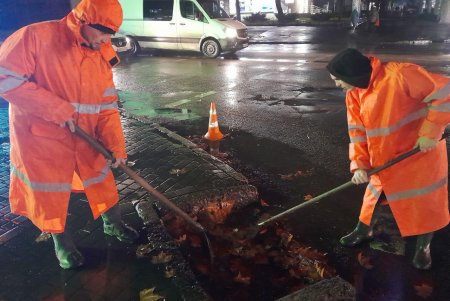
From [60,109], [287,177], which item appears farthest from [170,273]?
[287,177]

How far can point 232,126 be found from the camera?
659 centimetres

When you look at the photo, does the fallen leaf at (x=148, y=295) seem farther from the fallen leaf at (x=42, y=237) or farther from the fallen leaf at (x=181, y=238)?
the fallen leaf at (x=42, y=237)

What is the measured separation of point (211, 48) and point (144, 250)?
12.0 m

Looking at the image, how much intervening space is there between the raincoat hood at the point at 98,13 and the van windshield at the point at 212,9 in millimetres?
12331

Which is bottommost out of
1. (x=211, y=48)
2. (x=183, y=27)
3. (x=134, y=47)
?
(x=211, y=48)

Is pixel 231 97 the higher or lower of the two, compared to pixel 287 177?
higher

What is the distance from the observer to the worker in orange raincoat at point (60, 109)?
229cm

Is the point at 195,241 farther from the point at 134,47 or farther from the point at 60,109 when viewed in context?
the point at 134,47

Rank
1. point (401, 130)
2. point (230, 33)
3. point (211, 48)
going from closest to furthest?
point (401, 130) → point (230, 33) → point (211, 48)

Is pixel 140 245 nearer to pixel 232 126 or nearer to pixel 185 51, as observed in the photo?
pixel 232 126

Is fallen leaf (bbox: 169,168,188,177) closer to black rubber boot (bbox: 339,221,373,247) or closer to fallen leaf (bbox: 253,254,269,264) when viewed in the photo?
fallen leaf (bbox: 253,254,269,264)

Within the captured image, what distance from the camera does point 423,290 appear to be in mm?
2781

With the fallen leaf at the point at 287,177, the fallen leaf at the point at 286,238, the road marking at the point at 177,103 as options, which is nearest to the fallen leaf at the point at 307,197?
the fallen leaf at the point at 287,177

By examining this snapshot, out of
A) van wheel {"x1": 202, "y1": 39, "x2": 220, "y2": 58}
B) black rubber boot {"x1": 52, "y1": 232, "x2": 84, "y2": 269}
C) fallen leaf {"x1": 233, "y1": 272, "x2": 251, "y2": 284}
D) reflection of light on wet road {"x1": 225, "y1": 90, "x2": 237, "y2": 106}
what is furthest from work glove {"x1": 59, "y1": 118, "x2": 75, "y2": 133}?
van wheel {"x1": 202, "y1": 39, "x2": 220, "y2": 58}
